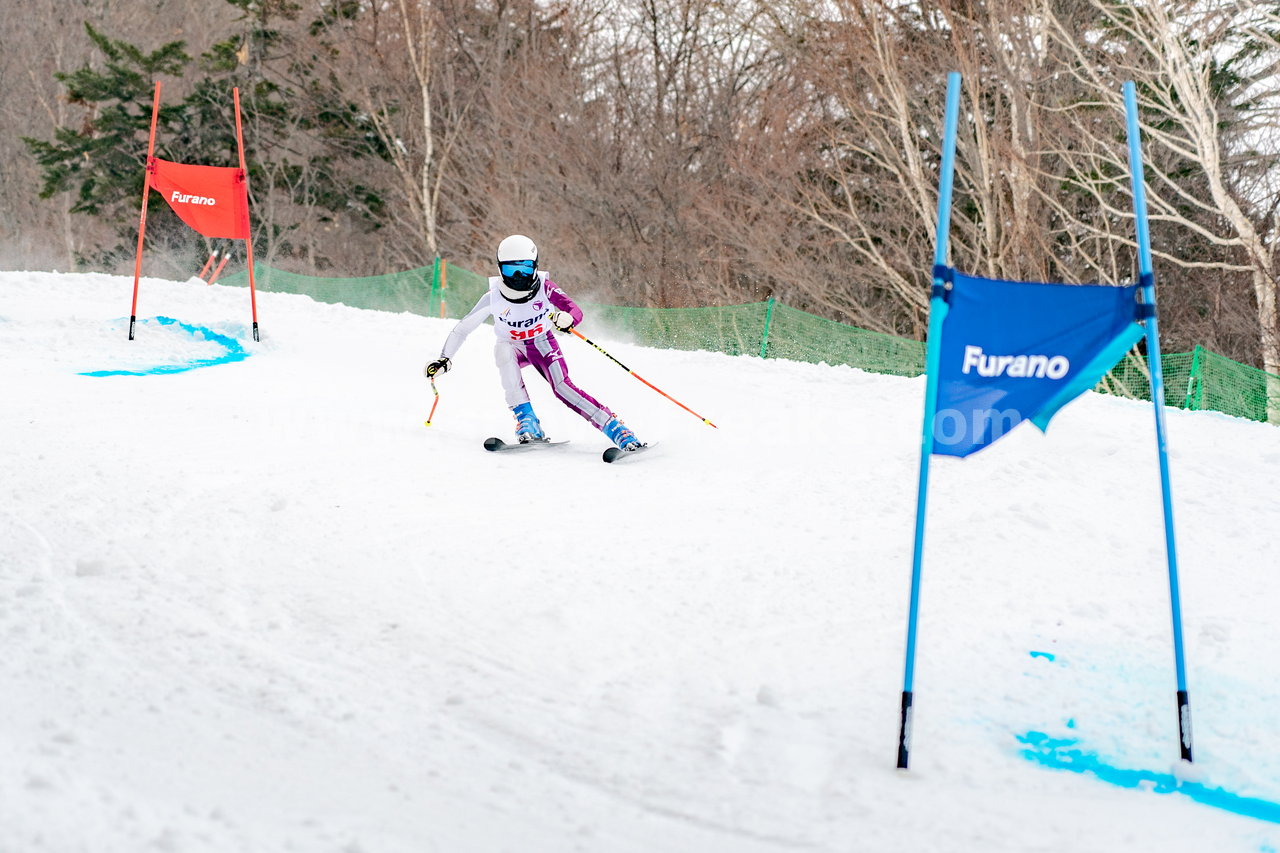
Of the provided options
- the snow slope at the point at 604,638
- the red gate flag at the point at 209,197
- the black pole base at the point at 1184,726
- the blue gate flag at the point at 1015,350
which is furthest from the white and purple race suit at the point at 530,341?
the black pole base at the point at 1184,726

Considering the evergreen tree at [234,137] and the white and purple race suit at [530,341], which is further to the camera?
the evergreen tree at [234,137]

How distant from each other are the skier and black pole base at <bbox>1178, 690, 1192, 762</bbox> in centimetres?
458

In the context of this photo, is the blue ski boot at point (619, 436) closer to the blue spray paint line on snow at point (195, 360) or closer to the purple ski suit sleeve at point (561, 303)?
the purple ski suit sleeve at point (561, 303)

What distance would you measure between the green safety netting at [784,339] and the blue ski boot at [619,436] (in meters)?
5.96

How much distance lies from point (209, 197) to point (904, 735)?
9.98 m

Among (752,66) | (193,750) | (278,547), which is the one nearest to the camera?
(193,750)

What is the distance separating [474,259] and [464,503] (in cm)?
2154

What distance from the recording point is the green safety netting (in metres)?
11.6

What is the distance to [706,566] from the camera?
535 cm

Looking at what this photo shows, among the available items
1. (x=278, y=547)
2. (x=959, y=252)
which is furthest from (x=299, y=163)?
(x=278, y=547)

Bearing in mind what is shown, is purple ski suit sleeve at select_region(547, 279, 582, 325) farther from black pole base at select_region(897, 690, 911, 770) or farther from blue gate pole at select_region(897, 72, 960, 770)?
black pole base at select_region(897, 690, 911, 770)

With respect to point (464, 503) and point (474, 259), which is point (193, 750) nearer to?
point (464, 503)

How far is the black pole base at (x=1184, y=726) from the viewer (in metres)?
3.52

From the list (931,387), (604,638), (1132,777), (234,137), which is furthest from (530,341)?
(234,137)
